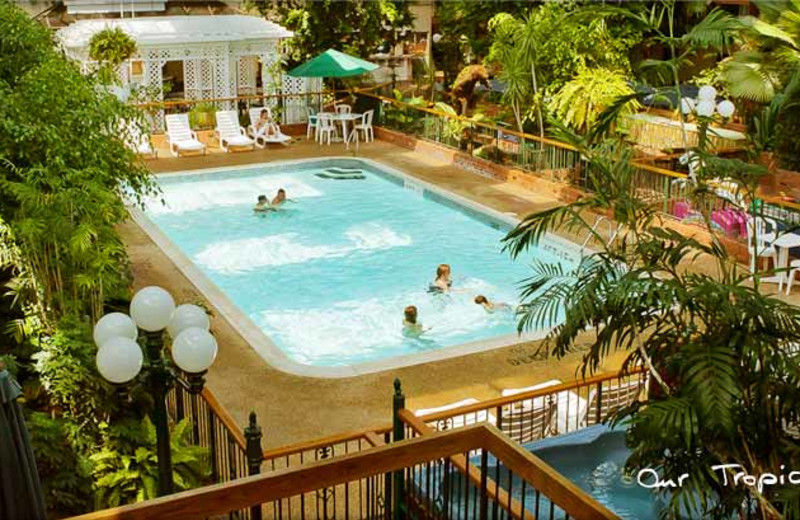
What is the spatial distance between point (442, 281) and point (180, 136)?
362 inches

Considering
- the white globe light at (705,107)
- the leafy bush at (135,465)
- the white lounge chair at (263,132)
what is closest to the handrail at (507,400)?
the leafy bush at (135,465)

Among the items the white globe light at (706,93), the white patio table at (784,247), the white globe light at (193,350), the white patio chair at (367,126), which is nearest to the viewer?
the white globe light at (193,350)

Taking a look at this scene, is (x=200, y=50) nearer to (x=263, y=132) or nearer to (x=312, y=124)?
(x=263, y=132)

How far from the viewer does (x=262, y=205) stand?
1773cm

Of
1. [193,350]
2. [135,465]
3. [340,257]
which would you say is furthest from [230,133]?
[193,350]

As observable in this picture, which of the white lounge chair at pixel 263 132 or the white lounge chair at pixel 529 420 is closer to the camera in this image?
the white lounge chair at pixel 529 420

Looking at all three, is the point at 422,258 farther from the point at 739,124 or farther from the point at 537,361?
the point at 739,124

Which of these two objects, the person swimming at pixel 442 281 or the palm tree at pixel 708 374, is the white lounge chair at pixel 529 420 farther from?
the person swimming at pixel 442 281

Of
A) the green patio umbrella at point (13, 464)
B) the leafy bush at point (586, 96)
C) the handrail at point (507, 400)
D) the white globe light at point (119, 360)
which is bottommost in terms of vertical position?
the handrail at point (507, 400)

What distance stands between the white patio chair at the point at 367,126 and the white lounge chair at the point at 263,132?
163cm

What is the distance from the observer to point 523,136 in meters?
17.9

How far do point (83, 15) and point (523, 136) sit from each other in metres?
15.5

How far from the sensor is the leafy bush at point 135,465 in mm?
7172

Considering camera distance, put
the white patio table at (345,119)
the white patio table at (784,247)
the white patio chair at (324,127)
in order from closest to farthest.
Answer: the white patio table at (784,247) → the white patio table at (345,119) → the white patio chair at (324,127)
